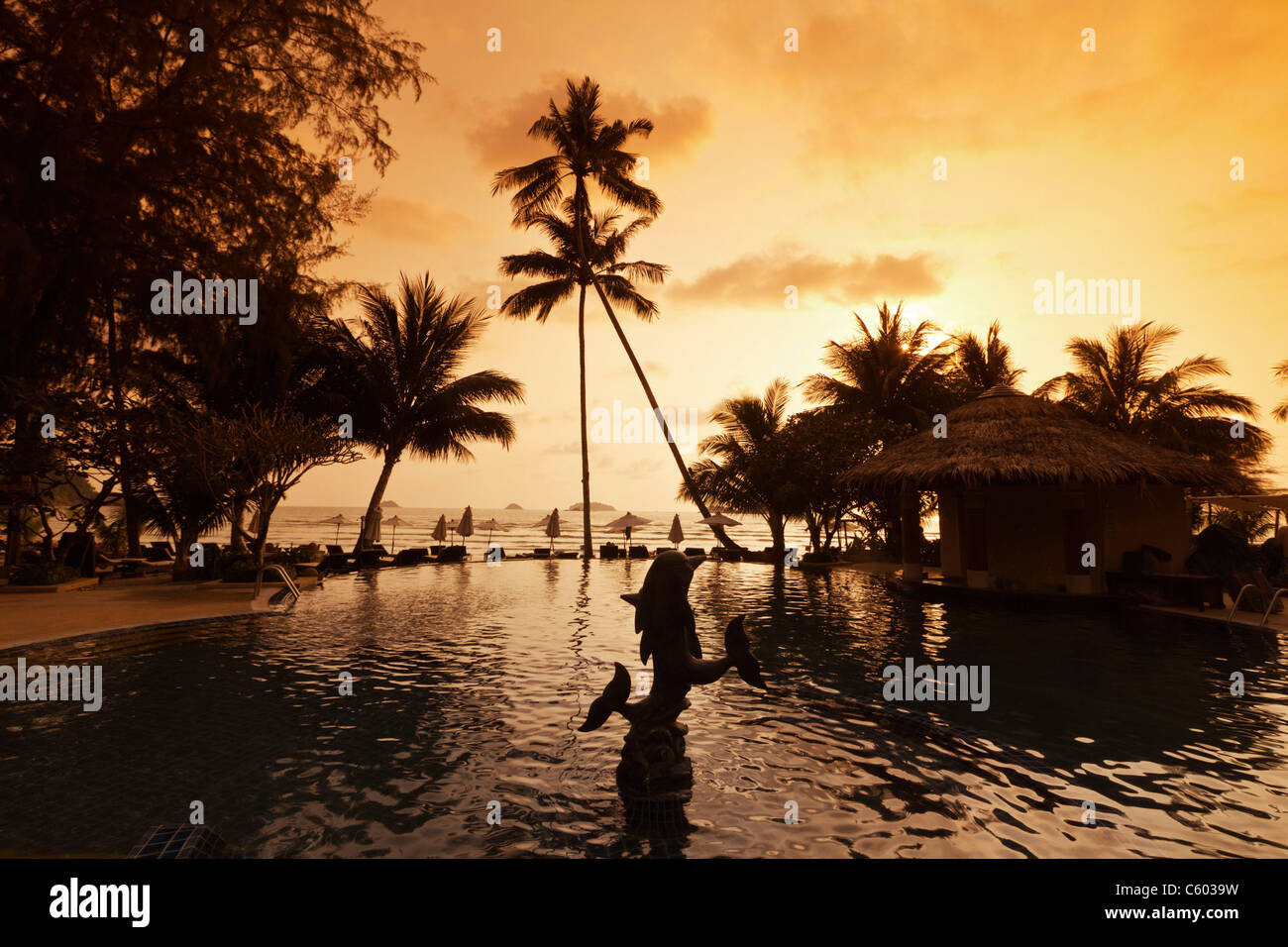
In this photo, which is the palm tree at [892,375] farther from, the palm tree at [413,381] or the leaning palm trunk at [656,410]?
the palm tree at [413,381]

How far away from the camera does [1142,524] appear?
49.3 feet

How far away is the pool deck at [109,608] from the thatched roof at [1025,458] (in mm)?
15273

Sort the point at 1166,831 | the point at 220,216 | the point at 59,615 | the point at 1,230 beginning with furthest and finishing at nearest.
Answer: the point at 220,216 < the point at 1,230 < the point at 59,615 < the point at 1166,831

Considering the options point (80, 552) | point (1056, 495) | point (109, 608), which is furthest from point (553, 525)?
point (1056, 495)

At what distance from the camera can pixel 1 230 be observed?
462 inches

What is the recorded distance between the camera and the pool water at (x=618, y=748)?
4.28m

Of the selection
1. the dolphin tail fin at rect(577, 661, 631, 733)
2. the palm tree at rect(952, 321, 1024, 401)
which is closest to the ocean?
the palm tree at rect(952, 321, 1024, 401)

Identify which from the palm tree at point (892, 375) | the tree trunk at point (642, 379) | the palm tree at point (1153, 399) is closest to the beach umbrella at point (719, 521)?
the tree trunk at point (642, 379)

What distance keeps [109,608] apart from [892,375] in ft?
83.5

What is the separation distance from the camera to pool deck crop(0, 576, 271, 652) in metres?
9.65

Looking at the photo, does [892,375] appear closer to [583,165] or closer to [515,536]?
[583,165]
